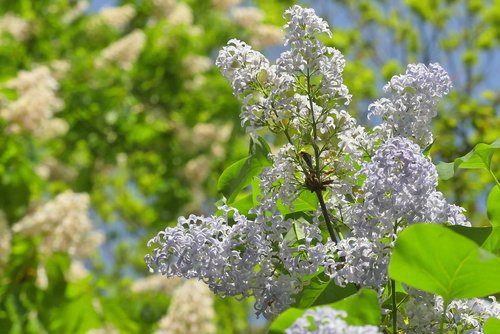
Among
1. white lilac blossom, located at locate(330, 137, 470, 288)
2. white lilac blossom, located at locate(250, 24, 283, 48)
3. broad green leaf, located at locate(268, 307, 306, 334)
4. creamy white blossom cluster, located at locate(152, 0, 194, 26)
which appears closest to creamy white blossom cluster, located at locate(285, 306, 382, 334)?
broad green leaf, located at locate(268, 307, 306, 334)

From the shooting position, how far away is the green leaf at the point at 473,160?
2.30 ft

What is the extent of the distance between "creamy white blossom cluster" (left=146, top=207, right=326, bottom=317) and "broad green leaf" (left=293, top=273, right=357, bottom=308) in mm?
12

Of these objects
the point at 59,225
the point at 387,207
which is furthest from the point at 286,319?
the point at 59,225

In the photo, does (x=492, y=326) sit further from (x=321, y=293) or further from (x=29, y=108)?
(x=29, y=108)

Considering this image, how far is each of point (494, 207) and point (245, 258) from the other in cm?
24

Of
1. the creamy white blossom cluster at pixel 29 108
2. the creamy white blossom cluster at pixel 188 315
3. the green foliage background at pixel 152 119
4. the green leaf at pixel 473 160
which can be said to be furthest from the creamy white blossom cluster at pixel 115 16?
the green leaf at pixel 473 160

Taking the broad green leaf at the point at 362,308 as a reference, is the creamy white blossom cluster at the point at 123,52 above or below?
above

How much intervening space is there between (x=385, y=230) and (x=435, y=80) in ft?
0.60

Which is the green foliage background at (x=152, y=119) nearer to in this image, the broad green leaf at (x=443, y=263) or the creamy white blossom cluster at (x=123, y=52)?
the creamy white blossom cluster at (x=123, y=52)

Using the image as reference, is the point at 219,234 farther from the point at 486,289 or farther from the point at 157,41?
the point at 157,41

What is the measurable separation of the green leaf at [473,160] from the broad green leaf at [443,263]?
0.15 meters

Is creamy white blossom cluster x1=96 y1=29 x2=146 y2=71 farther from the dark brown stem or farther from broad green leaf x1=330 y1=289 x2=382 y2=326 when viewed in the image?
broad green leaf x1=330 y1=289 x2=382 y2=326

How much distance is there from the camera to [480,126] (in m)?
4.05

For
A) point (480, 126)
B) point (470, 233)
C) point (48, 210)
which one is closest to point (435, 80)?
point (470, 233)
